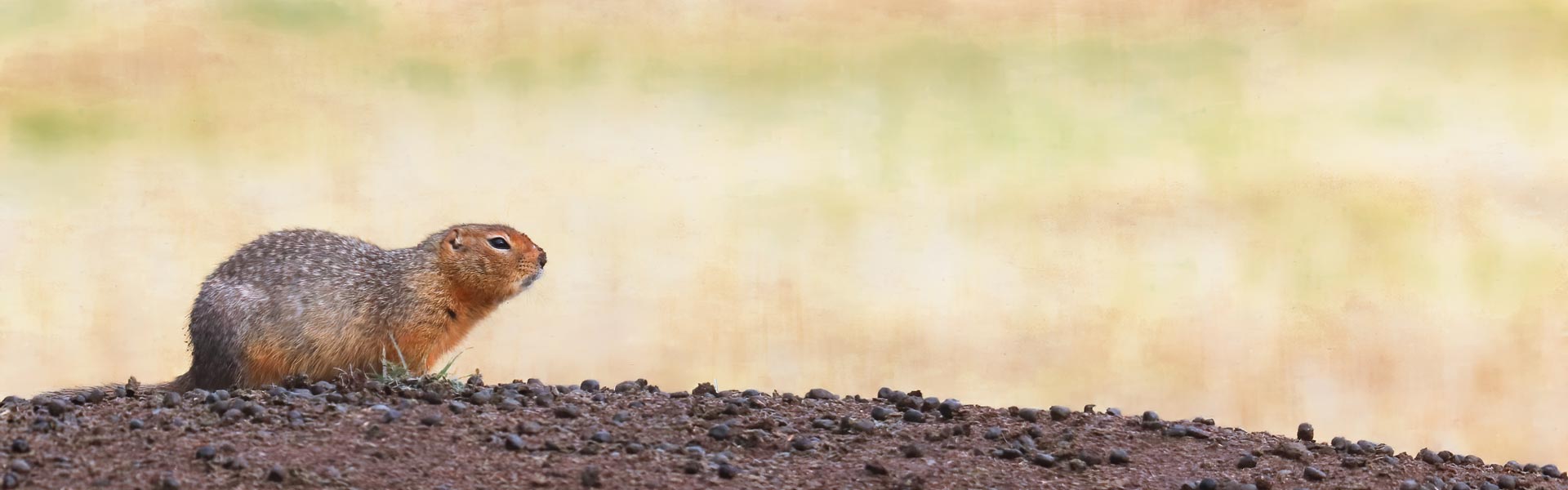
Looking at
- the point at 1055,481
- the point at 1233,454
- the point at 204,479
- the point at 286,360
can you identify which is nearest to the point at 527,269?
the point at 286,360

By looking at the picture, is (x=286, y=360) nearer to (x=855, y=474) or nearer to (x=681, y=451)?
(x=681, y=451)

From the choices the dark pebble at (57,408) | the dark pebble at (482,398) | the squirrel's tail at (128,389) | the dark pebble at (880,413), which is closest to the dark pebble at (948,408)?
the dark pebble at (880,413)

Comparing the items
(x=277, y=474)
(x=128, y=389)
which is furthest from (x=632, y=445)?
(x=128, y=389)

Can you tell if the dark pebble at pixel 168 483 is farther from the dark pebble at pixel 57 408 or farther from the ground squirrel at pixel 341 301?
the ground squirrel at pixel 341 301

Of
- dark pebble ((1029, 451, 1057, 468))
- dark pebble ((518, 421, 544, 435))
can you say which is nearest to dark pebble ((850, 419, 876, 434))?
dark pebble ((1029, 451, 1057, 468))

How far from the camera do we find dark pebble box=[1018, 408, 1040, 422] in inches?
317

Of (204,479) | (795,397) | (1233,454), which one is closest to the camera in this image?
(204,479)

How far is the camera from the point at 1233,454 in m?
7.70

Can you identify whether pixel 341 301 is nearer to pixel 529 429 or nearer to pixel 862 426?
pixel 529 429

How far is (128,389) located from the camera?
8.30 meters

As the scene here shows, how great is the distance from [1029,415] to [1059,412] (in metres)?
0.18

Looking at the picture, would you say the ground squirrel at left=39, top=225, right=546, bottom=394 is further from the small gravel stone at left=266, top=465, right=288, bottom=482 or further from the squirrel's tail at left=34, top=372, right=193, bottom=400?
the small gravel stone at left=266, top=465, right=288, bottom=482

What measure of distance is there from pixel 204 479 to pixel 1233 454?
4.90 m

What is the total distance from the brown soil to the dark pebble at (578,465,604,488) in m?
0.01
